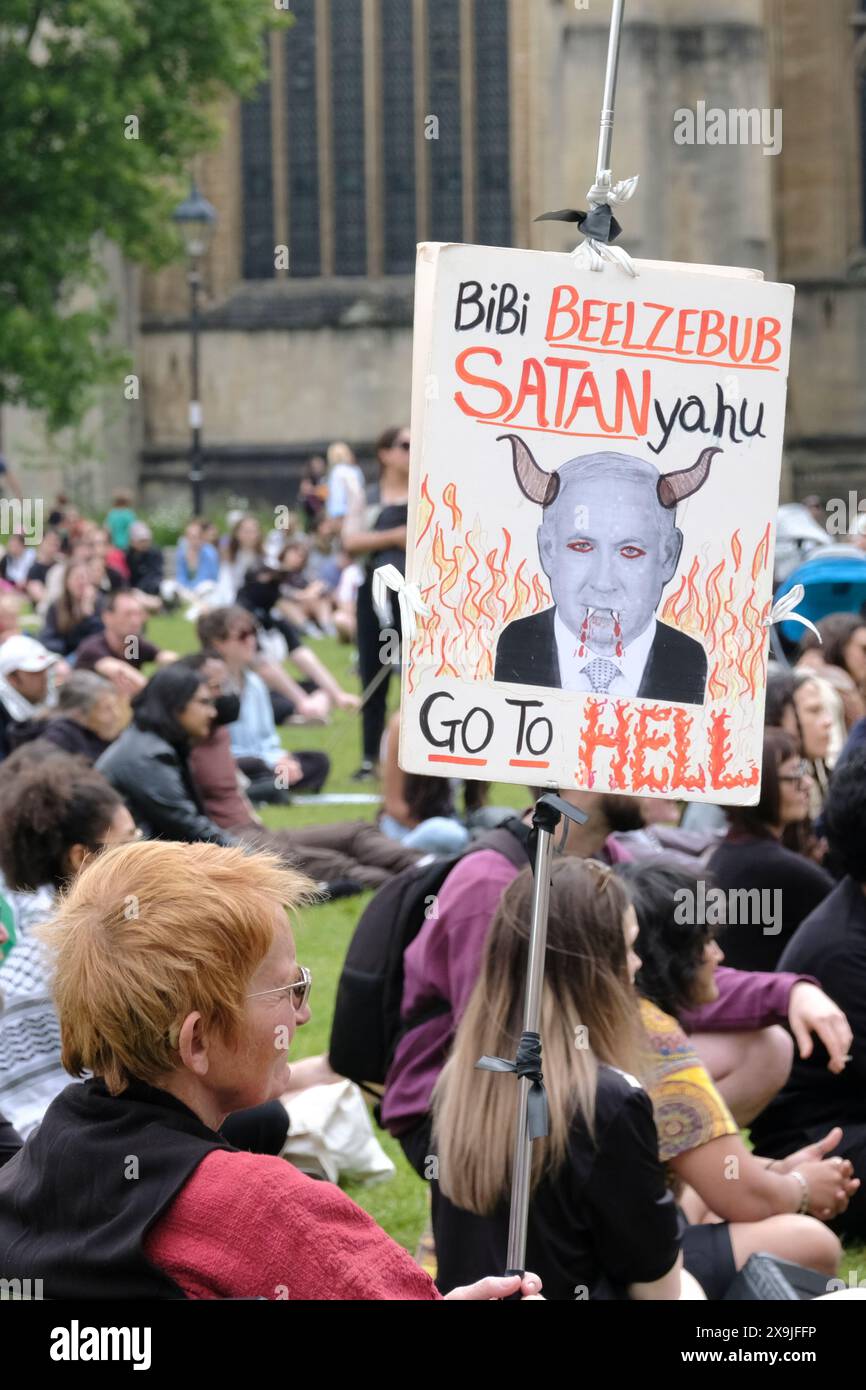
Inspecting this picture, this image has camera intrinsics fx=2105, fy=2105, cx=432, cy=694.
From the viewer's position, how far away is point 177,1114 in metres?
2.48

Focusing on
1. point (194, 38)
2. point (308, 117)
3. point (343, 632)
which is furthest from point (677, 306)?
point (308, 117)

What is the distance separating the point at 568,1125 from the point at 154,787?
4737mm

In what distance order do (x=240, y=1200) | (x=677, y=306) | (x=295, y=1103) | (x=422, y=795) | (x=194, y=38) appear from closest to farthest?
(x=240, y=1200) < (x=677, y=306) < (x=295, y=1103) < (x=422, y=795) < (x=194, y=38)

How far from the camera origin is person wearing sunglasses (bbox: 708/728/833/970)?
5785 millimetres

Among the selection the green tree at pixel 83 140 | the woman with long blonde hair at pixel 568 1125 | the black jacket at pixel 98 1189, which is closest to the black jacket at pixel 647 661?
the woman with long blonde hair at pixel 568 1125

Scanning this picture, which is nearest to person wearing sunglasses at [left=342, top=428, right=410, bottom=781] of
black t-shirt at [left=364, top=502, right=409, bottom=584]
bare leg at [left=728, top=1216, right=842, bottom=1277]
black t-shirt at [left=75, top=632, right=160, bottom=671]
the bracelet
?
black t-shirt at [left=364, top=502, right=409, bottom=584]

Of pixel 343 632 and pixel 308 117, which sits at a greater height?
pixel 308 117

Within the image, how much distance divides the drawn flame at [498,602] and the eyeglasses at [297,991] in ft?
2.21

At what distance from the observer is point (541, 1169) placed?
3428 mm

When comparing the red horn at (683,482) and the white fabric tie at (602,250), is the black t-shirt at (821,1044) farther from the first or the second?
the white fabric tie at (602,250)

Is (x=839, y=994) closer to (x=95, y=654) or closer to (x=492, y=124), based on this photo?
(x=95, y=654)

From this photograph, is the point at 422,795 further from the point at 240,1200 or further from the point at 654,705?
the point at 240,1200

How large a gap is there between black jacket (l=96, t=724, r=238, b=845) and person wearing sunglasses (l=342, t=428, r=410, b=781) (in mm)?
2059

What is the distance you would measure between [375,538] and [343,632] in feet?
28.8
